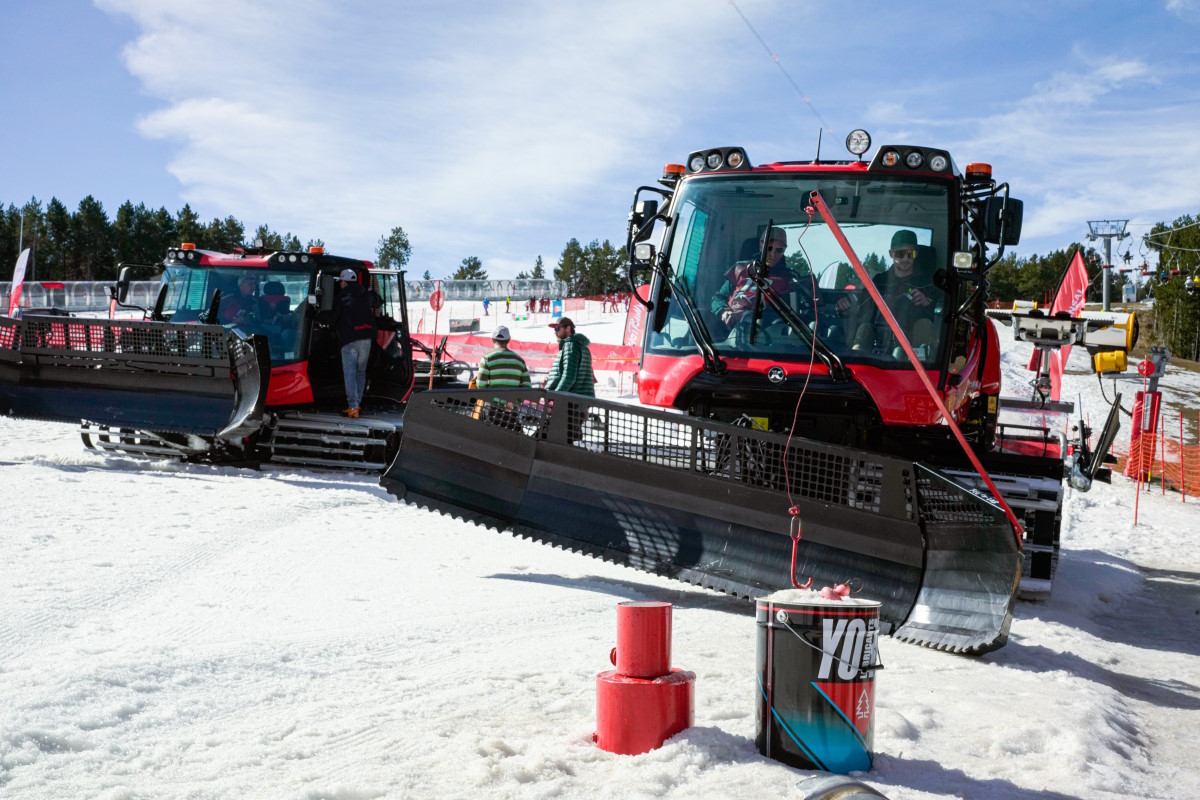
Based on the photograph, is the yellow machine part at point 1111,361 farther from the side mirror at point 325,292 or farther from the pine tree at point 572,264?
the pine tree at point 572,264

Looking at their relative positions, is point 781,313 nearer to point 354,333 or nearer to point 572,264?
point 354,333

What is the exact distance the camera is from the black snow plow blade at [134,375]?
36.3 feet

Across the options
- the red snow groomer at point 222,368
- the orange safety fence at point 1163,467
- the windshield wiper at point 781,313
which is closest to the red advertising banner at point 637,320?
the windshield wiper at point 781,313

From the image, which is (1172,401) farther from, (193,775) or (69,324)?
(193,775)

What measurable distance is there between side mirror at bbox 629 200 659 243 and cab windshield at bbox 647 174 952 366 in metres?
0.24

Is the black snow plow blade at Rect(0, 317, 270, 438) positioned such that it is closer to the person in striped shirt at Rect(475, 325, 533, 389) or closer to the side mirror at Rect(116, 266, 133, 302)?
the side mirror at Rect(116, 266, 133, 302)

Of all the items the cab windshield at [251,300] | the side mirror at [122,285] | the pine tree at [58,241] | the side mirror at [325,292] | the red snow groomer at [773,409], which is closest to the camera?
the red snow groomer at [773,409]

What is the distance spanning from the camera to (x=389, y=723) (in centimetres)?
390

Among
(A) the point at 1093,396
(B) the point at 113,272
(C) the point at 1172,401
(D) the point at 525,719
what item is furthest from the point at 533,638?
(B) the point at 113,272

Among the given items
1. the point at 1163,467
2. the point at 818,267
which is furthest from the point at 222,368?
the point at 1163,467

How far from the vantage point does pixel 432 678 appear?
448 centimetres

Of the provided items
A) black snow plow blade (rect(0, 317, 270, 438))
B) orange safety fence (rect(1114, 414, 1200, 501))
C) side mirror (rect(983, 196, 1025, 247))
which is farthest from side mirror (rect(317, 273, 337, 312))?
orange safety fence (rect(1114, 414, 1200, 501))

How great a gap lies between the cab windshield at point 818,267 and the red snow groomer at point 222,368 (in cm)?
524

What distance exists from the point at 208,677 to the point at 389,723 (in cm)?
87
